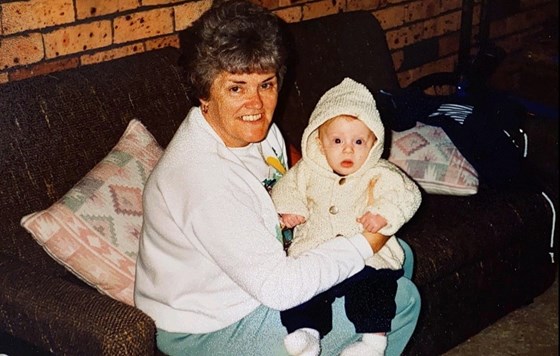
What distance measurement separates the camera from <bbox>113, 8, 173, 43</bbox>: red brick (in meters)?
2.54

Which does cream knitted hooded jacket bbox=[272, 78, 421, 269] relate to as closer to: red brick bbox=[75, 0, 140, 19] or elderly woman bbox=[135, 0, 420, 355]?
elderly woman bbox=[135, 0, 420, 355]

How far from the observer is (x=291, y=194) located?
202 centimetres

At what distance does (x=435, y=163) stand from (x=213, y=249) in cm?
119

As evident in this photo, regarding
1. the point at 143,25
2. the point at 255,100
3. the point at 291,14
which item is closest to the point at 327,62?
the point at 291,14

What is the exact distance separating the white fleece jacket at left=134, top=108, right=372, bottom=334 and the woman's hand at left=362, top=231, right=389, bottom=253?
0.03 m

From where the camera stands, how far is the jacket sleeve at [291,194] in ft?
6.57

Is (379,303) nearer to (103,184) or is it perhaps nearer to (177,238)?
(177,238)

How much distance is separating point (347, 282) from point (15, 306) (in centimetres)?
74

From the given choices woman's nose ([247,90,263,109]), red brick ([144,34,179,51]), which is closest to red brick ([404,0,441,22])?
red brick ([144,34,179,51])

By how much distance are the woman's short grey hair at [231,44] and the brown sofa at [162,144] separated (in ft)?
1.39

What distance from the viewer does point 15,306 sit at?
177 cm

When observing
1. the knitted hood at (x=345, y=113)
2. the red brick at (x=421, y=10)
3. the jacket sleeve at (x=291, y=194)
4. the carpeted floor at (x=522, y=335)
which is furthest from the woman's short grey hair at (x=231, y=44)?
the red brick at (x=421, y=10)

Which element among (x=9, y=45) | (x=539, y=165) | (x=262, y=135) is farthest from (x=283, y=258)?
(x=539, y=165)

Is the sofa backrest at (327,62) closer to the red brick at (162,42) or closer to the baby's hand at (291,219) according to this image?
the red brick at (162,42)
